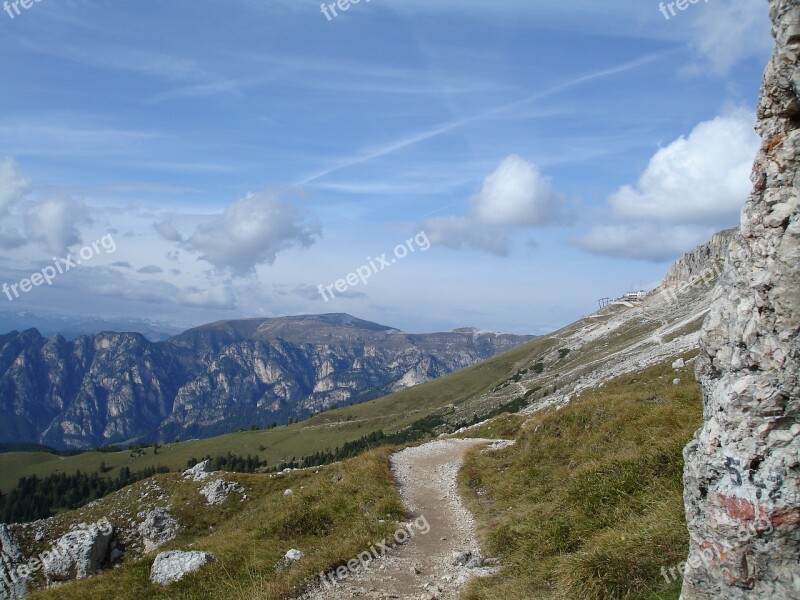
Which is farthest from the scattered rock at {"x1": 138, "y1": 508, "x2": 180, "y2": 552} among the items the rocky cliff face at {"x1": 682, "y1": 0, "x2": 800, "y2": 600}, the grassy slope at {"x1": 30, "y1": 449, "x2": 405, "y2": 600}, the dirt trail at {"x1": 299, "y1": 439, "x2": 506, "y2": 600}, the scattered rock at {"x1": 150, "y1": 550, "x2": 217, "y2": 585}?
the rocky cliff face at {"x1": 682, "y1": 0, "x2": 800, "y2": 600}

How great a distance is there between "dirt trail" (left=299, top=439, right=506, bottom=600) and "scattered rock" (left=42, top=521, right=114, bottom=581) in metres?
18.4

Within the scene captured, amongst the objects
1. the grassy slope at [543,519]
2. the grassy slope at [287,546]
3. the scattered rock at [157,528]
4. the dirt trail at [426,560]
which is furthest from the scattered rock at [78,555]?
the dirt trail at [426,560]

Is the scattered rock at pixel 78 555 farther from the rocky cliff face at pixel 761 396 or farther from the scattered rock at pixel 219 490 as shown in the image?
the rocky cliff face at pixel 761 396

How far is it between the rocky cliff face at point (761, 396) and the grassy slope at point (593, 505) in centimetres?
174

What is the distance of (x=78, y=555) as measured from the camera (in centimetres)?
2748

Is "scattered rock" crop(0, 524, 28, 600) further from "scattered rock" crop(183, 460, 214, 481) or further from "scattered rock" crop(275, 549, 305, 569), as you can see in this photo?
"scattered rock" crop(275, 549, 305, 569)

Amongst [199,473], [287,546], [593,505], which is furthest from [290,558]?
[199,473]

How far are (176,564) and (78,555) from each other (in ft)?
50.2

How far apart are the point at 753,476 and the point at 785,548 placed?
2.61 ft

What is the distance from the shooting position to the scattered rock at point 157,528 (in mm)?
31153

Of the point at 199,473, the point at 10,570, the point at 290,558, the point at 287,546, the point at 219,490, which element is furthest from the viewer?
the point at 199,473

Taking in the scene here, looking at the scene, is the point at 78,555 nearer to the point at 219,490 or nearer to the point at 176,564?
the point at 219,490

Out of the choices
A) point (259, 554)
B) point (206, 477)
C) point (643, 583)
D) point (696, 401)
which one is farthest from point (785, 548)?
point (206, 477)

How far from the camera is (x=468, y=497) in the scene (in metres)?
21.2
